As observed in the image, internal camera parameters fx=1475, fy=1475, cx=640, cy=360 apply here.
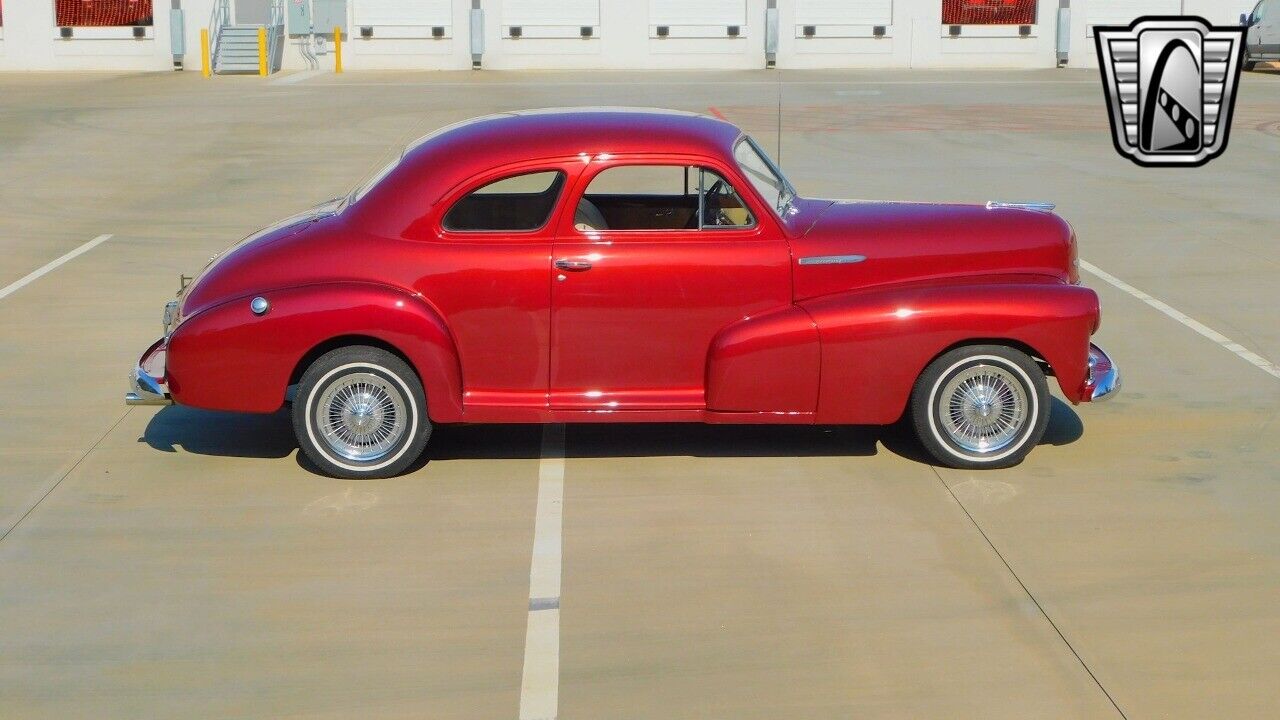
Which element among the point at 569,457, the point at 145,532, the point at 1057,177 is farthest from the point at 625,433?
the point at 1057,177

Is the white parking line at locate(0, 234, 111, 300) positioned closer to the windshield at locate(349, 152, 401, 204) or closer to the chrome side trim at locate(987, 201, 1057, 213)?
the windshield at locate(349, 152, 401, 204)

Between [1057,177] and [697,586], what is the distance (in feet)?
39.6

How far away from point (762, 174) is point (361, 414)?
2.25 meters

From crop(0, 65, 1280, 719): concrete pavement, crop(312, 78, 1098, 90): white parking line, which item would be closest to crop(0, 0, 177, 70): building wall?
crop(312, 78, 1098, 90): white parking line

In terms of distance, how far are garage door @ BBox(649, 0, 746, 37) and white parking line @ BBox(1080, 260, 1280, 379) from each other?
94.0 ft

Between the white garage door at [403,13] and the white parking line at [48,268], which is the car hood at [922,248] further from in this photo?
the white garage door at [403,13]

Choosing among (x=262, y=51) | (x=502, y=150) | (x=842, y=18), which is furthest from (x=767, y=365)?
(x=842, y=18)

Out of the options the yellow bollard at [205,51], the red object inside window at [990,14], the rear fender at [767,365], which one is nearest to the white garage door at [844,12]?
the red object inside window at [990,14]

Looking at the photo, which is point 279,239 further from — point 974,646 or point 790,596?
point 974,646

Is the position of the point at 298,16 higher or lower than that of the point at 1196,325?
higher

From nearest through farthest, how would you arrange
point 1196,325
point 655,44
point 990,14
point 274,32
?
point 1196,325 < point 274,32 < point 655,44 < point 990,14

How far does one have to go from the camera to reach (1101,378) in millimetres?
7070

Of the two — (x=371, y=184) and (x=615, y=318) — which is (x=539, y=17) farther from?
(x=615, y=318)

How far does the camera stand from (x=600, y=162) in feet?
22.4
